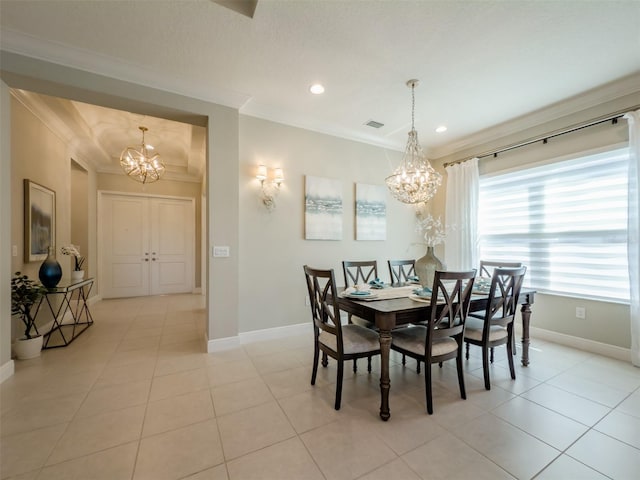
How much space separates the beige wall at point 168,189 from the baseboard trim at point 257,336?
12.6 ft

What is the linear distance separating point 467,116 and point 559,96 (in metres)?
0.91

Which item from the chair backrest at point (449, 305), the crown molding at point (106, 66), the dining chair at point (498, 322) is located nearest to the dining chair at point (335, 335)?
the chair backrest at point (449, 305)

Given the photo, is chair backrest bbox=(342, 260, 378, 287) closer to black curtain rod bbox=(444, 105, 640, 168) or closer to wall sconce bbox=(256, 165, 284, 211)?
wall sconce bbox=(256, 165, 284, 211)

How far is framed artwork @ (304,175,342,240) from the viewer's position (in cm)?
362

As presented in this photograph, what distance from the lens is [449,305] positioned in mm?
1959

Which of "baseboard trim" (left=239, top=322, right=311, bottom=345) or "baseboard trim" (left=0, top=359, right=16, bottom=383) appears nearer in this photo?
"baseboard trim" (left=0, top=359, right=16, bottom=383)

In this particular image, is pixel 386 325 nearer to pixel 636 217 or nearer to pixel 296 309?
pixel 296 309

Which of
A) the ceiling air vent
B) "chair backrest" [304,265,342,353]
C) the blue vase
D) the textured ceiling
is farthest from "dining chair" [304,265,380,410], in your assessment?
the blue vase

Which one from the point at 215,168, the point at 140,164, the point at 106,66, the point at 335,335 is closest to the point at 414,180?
the point at 335,335

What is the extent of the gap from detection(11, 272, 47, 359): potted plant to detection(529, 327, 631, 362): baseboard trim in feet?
18.8

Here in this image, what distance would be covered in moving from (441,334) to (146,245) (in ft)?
20.5

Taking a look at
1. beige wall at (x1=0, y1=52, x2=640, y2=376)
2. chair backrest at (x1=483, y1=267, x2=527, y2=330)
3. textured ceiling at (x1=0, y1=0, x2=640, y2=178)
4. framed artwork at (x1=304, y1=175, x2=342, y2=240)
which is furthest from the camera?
framed artwork at (x1=304, y1=175, x2=342, y2=240)

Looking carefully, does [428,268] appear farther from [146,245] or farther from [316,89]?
[146,245]

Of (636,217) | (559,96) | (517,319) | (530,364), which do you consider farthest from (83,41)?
(517,319)
